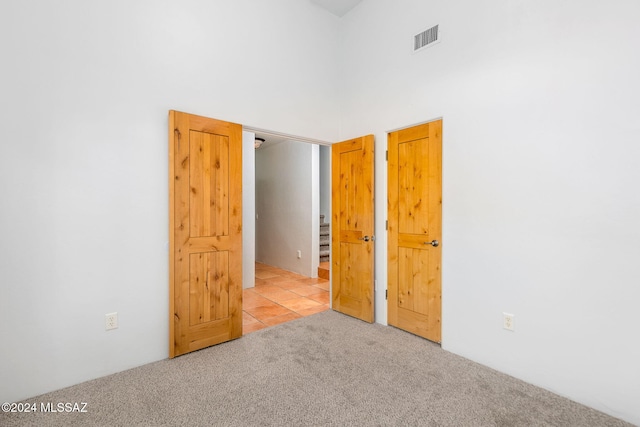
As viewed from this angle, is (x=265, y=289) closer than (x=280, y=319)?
No

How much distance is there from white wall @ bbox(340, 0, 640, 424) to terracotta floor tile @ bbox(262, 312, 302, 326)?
170cm

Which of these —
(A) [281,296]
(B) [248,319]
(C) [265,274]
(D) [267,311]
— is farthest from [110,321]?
(C) [265,274]

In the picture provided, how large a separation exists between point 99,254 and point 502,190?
3150 millimetres

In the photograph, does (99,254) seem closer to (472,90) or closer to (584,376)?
(472,90)

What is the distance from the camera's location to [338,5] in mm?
3578

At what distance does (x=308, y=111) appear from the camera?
351 cm

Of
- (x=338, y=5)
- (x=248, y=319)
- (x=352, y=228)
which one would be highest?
(x=338, y=5)

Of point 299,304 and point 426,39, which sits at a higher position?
point 426,39

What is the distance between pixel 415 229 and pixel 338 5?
2.85m

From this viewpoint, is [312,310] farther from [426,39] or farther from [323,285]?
[426,39]

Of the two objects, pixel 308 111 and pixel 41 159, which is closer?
pixel 41 159

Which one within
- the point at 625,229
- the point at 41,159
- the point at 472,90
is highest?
the point at 472,90

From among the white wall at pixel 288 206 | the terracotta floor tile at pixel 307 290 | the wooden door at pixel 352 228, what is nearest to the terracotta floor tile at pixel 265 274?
the white wall at pixel 288 206

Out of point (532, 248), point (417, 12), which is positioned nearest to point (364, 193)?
point (532, 248)
